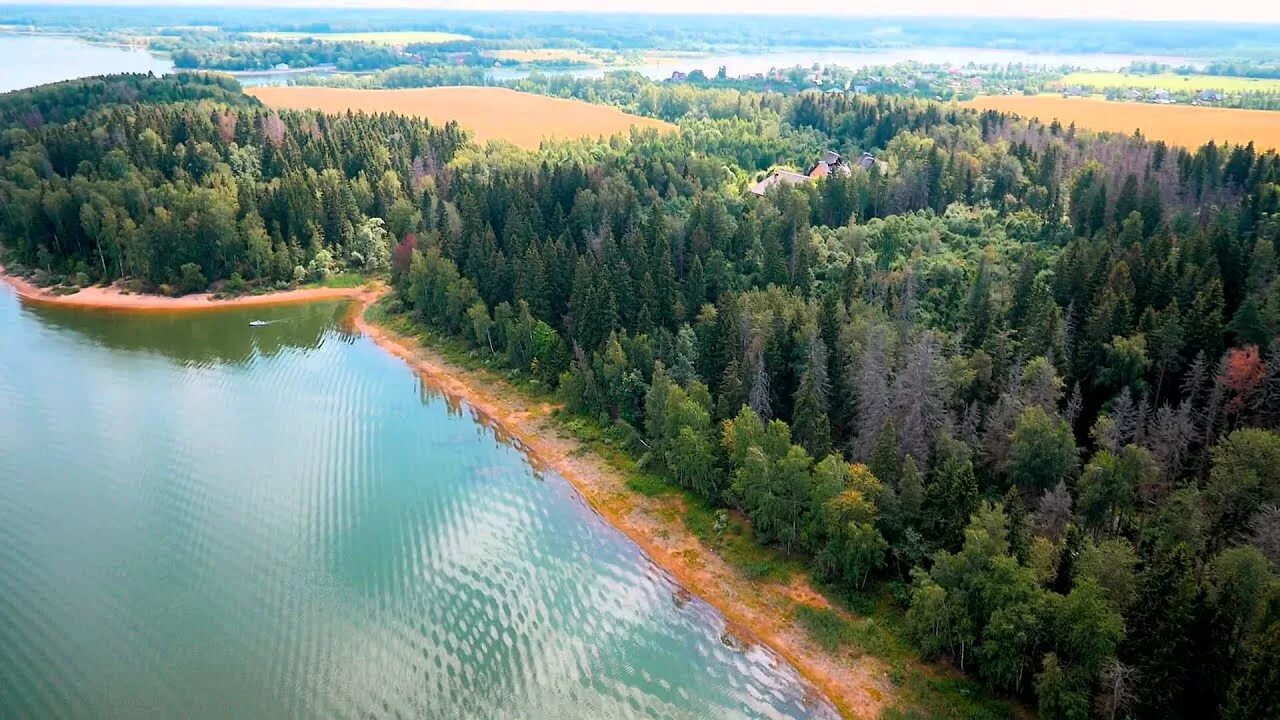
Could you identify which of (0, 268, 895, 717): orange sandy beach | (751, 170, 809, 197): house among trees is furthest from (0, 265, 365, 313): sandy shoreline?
(751, 170, 809, 197): house among trees

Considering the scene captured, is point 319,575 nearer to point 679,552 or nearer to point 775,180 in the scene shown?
point 679,552

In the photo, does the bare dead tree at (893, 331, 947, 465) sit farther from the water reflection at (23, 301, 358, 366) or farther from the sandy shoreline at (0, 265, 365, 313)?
the sandy shoreline at (0, 265, 365, 313)

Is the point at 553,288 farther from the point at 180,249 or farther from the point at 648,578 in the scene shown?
the point at 180,249

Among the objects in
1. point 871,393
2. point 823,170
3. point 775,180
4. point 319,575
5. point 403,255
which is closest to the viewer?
point 319,575

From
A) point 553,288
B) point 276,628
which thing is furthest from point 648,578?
point 553,288

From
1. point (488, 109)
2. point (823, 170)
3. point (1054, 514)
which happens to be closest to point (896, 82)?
point (488, 109)

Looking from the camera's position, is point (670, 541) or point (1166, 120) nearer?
point (670, 541)
